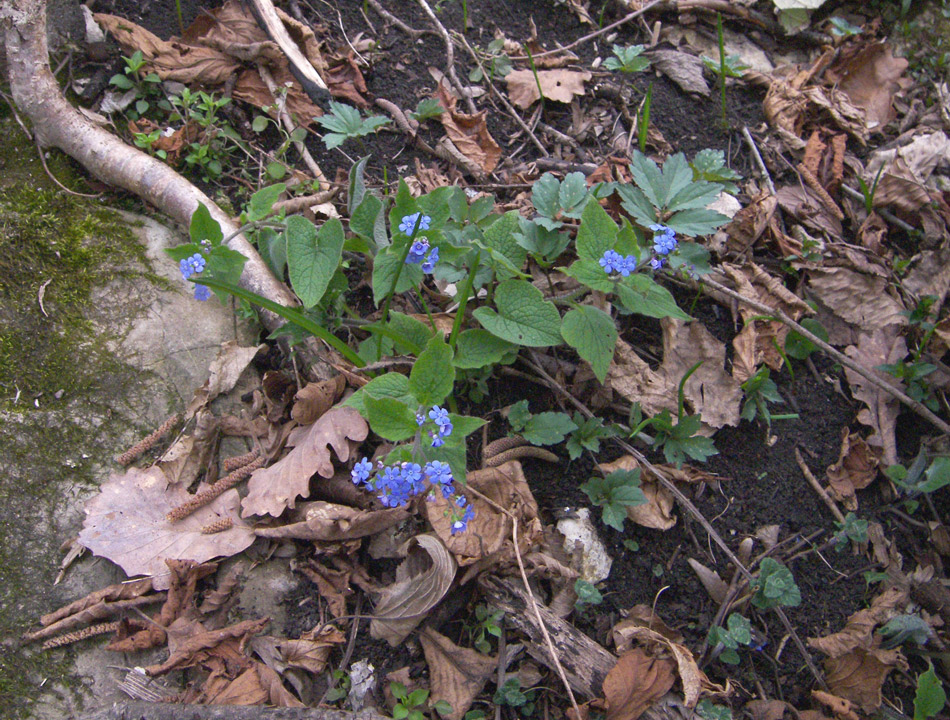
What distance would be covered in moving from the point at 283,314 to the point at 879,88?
311 centimetres

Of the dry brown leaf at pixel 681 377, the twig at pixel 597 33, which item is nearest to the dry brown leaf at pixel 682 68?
the twig at pixel 597 33

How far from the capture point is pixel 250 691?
66.4 inches

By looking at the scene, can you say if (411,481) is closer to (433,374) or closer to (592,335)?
(433,374)

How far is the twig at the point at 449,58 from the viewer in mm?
2846

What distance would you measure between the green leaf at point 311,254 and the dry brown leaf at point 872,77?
2.70 m

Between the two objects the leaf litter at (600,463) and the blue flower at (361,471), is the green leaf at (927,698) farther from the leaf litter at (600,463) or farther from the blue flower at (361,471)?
the blue flower at (361,471)

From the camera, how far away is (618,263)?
5.77 ft

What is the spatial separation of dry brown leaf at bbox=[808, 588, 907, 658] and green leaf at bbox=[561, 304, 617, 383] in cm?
111

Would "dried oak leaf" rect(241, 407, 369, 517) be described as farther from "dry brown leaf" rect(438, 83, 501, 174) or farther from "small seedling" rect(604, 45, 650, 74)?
"small seedling" rect(604, 45, 650, 74)

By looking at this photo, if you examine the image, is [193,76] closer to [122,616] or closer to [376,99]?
[376,99]

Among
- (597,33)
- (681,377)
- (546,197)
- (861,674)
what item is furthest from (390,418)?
(597,33)

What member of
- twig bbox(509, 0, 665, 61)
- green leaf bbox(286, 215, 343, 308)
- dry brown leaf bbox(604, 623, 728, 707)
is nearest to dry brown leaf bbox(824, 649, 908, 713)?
dry brown leaf bbox(604, 623, 728, 707)

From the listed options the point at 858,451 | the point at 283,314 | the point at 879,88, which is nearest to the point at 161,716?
the point at 283,314

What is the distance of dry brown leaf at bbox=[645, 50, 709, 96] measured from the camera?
9.53 ft
